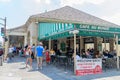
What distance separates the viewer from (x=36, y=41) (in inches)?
885

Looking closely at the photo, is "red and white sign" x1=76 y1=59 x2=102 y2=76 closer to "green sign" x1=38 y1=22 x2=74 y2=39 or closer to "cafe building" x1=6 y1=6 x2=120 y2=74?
"cafe building" x1=6 y1=6 x2=120 y2=74

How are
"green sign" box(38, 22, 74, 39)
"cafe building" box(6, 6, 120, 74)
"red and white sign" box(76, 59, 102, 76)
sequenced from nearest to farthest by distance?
"red and white sign" box(76, 59, 102, 76) → "green sign" box(38, 22, 74, 39) → "cafe building" box(6, 6, 120, 74)

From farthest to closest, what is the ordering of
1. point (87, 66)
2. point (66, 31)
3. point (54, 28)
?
point (54, 28), point (66, 31), point (87, 66)

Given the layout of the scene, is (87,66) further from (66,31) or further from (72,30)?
(66,31)

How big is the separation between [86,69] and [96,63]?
86cm

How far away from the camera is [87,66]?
1202 cm

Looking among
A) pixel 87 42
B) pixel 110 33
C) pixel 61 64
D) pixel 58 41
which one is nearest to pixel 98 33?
pixel 110 33

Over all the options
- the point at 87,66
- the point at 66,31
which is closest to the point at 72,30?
the point at 66,31

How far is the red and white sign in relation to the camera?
11.7m

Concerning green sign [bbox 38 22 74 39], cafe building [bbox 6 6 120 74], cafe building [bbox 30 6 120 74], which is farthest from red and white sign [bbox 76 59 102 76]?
green sign [bbox 38 22 74 39]

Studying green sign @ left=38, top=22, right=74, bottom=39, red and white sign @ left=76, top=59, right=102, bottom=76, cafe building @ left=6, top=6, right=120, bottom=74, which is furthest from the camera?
cafe building @ left=6, top=6, right=120, bottom=74

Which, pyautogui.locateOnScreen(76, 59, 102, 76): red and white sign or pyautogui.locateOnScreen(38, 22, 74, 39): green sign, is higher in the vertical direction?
pyautogui.locateOnScreen(38, 22, 74, 39): green sign

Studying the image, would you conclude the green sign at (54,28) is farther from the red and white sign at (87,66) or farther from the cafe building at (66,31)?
the red and white sign at (87,66)

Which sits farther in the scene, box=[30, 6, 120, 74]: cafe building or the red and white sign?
box=[30, 6, 120, 74]: cafe building
